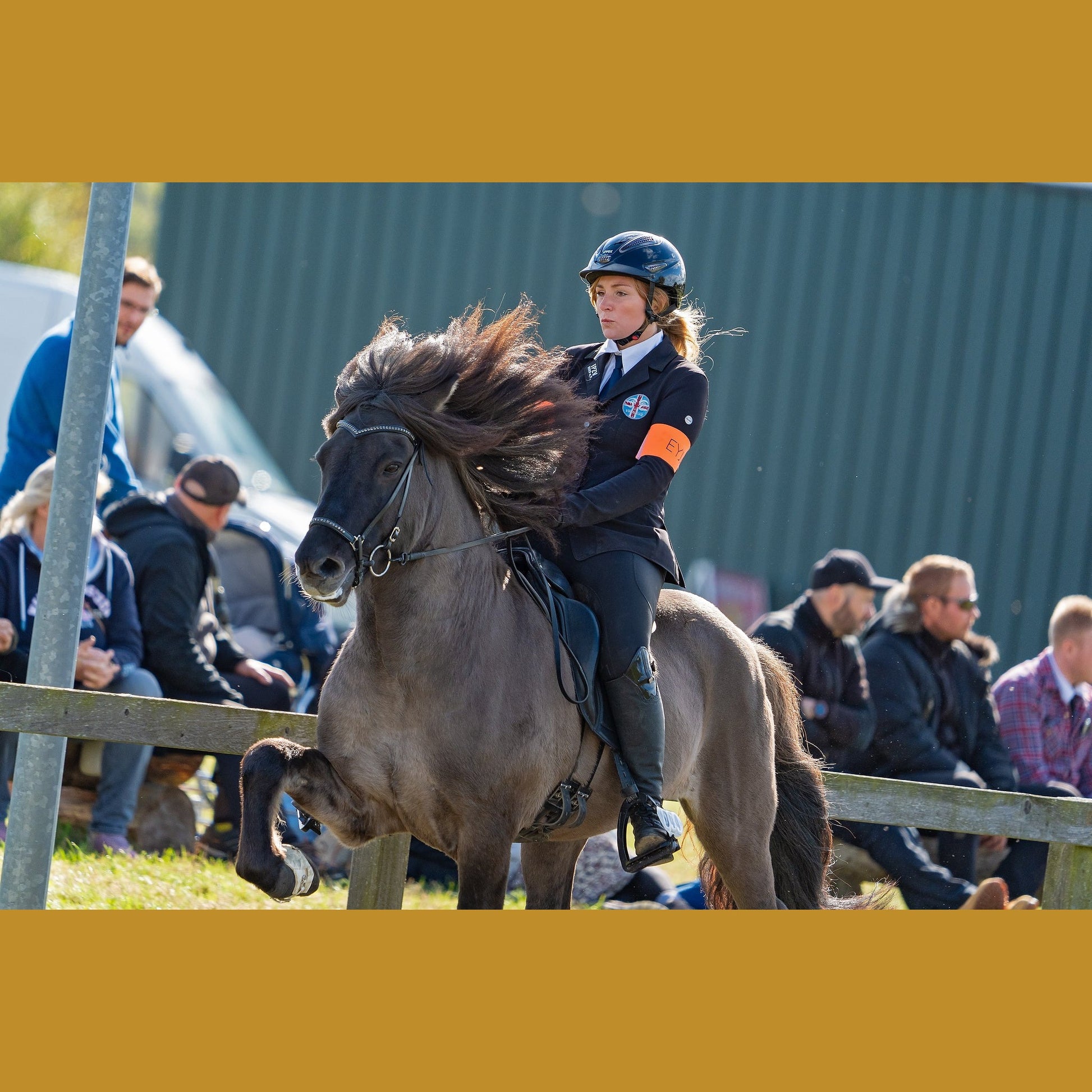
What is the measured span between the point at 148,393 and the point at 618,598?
8.26 meters

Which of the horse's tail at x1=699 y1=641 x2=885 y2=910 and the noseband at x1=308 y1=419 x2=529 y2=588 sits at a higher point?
the noseband at x1=308 y1=419 x2=529 y2=588

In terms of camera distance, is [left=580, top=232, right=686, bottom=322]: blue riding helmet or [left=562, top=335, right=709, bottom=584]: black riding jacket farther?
[left=580, top=232, right=686, bottom=322]: blue riding helmet

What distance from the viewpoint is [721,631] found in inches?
210

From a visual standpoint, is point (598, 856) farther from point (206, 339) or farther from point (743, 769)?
point (206, 339)

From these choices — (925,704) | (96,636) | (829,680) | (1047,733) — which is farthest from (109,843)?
(1047,733)

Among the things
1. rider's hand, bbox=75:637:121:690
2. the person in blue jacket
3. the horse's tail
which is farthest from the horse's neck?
the person in blue jacket

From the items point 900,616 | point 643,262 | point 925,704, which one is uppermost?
point 643,262

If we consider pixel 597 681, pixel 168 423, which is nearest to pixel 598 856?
pixel 597 681

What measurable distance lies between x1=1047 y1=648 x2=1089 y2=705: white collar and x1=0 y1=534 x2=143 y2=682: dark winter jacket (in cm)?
523

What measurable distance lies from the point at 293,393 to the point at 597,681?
12.9 meters

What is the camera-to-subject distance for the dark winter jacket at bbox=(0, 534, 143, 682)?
6480 mm

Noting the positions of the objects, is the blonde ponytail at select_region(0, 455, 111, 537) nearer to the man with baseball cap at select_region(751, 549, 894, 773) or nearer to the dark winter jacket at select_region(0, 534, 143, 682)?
the dark winter jacket at select_region(0, 534, 143, 682)

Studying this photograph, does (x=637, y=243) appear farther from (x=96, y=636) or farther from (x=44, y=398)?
(x=44, y=398)

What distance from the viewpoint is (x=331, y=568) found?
3.88 meters
